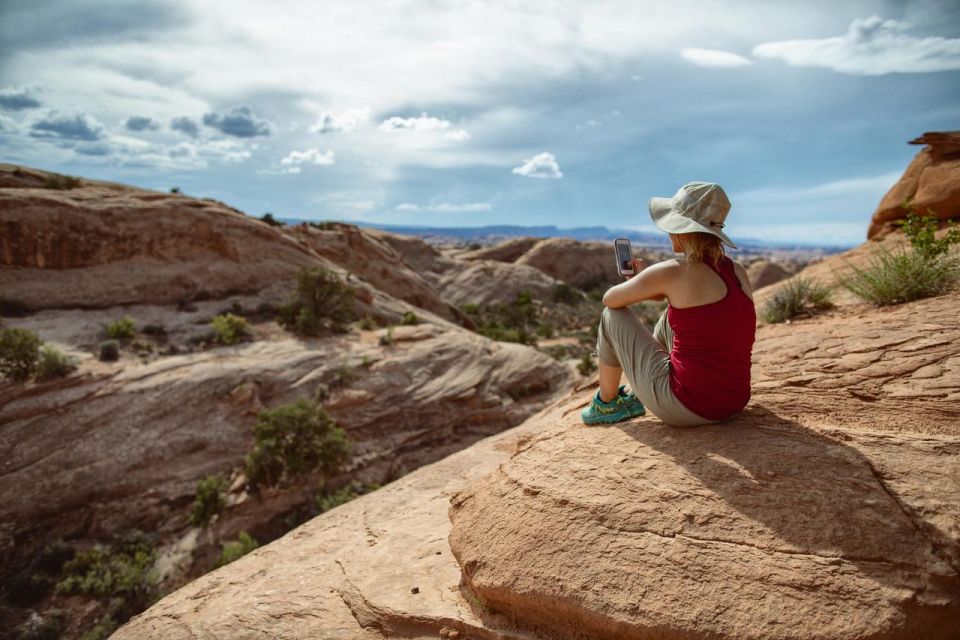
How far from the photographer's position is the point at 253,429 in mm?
14117

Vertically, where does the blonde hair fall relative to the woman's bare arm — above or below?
above

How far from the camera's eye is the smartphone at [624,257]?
14.5 feet

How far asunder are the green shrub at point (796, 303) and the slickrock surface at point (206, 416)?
11703 millimetres

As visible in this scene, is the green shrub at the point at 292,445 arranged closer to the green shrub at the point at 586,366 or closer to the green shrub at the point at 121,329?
the green shrub at the point at 121,329

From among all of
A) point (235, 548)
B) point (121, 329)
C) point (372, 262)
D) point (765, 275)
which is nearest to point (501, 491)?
point (235, 548)

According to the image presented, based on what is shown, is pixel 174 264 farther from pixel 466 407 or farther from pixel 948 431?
pixel 948 431

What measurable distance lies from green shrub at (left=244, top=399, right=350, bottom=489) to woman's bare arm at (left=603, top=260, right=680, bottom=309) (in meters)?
12.0

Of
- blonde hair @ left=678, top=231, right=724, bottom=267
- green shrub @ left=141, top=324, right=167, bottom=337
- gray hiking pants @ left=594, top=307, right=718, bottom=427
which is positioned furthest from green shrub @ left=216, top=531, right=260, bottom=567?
blonde hair @ left=678, top=231, right=724, bottom=267

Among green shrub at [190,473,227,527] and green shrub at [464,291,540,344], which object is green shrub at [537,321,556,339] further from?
green shrub at [190,473,227,527]

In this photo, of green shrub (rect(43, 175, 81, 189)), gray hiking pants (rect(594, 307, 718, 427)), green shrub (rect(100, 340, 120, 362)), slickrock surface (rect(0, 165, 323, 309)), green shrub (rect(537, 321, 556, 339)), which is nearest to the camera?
gray hiking pants (rect(594, 307, 718, 427))

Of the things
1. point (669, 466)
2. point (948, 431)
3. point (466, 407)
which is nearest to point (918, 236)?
point (948, 431)

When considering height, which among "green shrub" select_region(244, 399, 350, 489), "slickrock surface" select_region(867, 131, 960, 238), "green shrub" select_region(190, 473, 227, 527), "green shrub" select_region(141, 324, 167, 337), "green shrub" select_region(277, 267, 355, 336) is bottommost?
"green shrub" select_region(190, 473, 227, 527)

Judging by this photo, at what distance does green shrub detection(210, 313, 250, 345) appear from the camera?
17.5 meters

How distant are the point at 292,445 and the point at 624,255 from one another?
39.9ft
